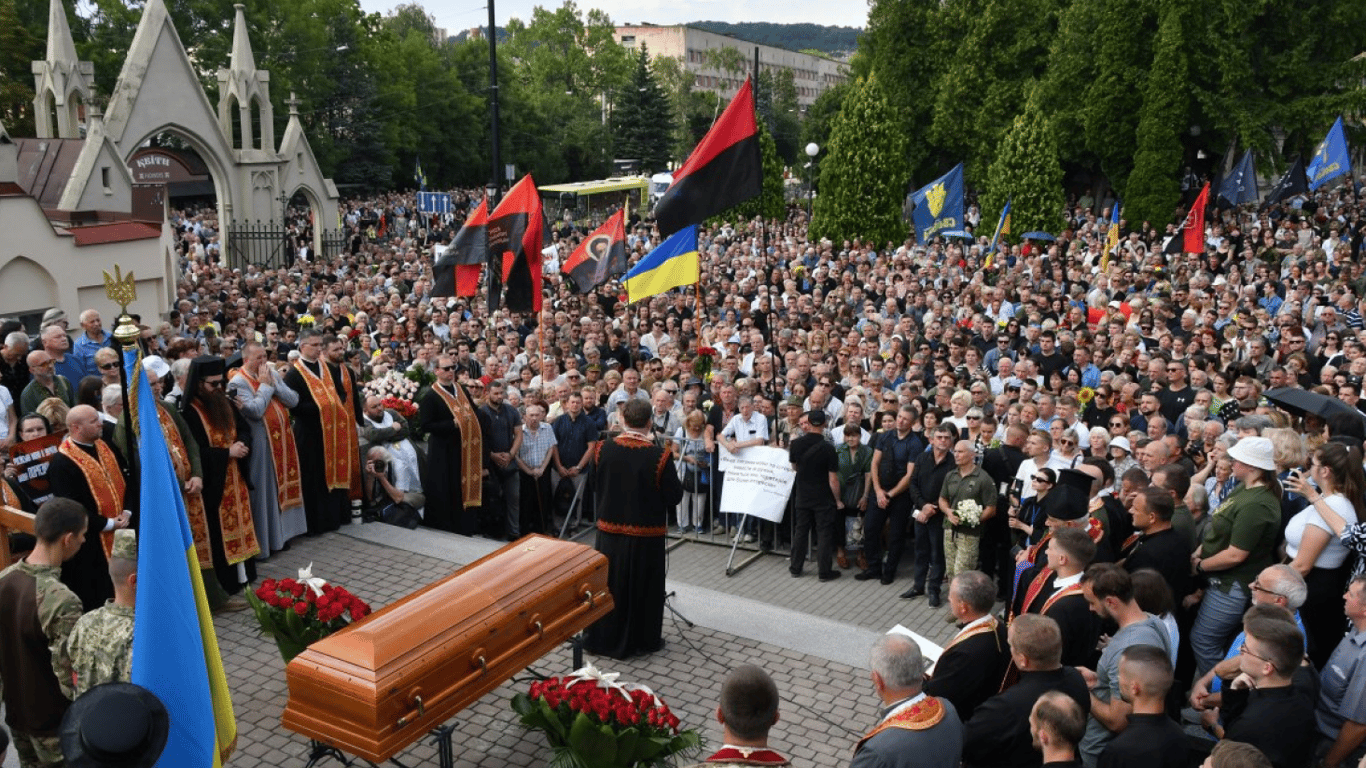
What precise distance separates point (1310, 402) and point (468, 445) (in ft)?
24.1

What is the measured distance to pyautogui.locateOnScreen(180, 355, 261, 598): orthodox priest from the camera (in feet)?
28.6

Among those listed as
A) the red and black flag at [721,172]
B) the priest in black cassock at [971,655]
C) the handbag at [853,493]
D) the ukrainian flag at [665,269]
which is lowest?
the handbag at [853,493]

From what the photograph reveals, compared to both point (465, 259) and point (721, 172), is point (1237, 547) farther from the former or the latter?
point (465, 259)

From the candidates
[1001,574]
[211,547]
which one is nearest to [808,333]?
[1001,574]

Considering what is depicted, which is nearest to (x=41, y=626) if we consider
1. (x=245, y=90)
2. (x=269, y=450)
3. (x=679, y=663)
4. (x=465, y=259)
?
(x=679, y=663)

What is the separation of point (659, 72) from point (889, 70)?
Result: 61.3 meters

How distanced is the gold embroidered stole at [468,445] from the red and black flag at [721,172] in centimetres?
256

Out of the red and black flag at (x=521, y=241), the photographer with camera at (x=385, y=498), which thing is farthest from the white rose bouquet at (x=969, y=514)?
the red and black flag at (x=521, y=241)

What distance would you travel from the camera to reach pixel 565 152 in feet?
255

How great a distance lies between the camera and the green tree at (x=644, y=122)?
70.2 metres

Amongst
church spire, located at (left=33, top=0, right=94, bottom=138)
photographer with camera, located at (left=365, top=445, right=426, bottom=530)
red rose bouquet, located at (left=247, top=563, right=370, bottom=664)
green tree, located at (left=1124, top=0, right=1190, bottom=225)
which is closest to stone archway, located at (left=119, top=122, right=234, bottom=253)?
church spire, located at (left=33, top=0, right=94, bottom=138)

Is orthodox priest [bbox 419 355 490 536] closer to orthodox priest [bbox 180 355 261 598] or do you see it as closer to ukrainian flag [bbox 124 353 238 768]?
orthodox priest [bbox 180 355 261 598]

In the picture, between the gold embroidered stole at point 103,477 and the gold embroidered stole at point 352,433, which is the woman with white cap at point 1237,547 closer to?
the gold embroidered stole at point 103,477

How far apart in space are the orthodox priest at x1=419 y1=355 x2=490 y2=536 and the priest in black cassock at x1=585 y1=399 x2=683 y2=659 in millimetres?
3137
